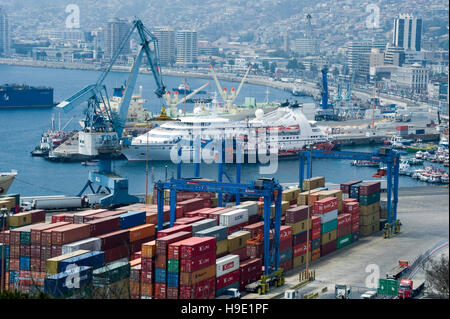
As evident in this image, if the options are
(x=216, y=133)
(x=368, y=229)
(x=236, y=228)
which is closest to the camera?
(x=236, y=228)

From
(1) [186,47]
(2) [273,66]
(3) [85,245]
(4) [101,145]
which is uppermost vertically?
(1) [186,47]

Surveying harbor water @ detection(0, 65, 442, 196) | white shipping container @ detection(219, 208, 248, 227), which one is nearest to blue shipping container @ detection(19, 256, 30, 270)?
white shipping container @ detection(219, 208, 248, 227)

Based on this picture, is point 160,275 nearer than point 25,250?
Yes

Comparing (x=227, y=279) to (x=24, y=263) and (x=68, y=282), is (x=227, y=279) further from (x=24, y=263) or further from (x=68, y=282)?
(x=24, y=263)

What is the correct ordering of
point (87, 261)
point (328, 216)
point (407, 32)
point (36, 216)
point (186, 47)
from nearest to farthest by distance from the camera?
point (87, 261) → point (36, 216) → point (328, 216) → point (407, 32) → point (186, 47)

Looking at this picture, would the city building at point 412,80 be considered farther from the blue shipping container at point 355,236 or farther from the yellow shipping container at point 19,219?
the yellow shipping container at point 19,219

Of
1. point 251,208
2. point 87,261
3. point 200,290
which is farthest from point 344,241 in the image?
point 87,261

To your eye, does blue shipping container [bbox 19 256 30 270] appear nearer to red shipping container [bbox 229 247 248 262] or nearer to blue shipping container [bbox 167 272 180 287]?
blue shipping container [bbox 167 272 180 287]

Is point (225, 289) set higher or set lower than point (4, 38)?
lower
